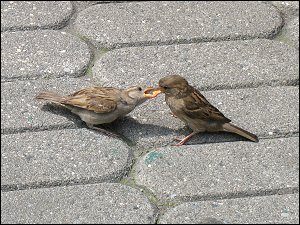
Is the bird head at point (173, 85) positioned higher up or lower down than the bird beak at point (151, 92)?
higher up

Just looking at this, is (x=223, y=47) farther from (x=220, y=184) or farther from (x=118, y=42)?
(x=220, y=184)

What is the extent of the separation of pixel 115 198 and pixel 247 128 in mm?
1022

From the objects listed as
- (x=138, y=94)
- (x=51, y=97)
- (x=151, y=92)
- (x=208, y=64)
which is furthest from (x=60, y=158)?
(x=208, y=64)

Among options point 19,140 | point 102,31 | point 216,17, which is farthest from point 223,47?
point 19,140

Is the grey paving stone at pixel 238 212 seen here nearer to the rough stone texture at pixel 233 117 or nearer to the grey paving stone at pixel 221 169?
the grey paving stone at pixel 221 169

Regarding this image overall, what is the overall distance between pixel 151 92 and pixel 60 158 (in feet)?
2.36

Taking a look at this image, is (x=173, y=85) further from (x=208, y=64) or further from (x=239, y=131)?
(x=208, y=64)

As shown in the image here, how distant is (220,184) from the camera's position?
4.54m

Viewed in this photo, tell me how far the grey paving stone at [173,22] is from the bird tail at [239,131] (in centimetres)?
109

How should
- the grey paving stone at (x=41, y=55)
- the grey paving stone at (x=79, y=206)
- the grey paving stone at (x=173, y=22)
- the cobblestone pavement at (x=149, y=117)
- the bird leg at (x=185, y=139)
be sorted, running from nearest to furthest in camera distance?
the grey paving stone at (x=79, y=206), the cobblestone pavement at (x=149, y=117), the bird leg at (x=185, y=139), the grey paving stone at (x=41, y=55), the grey paving stone at (x=173, y=22)

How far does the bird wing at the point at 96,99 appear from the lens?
4.87 meters

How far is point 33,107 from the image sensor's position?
5.07 meters

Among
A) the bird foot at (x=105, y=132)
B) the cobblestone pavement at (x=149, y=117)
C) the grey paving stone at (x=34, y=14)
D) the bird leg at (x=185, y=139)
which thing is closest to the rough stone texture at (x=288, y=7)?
the cobblestone pavement at (x=149, y=117)

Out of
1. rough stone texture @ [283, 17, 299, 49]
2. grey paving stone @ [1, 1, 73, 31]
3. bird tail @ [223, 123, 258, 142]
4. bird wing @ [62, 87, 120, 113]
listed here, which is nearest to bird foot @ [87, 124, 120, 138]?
bird wing @ [62, 87, 120, 113]
